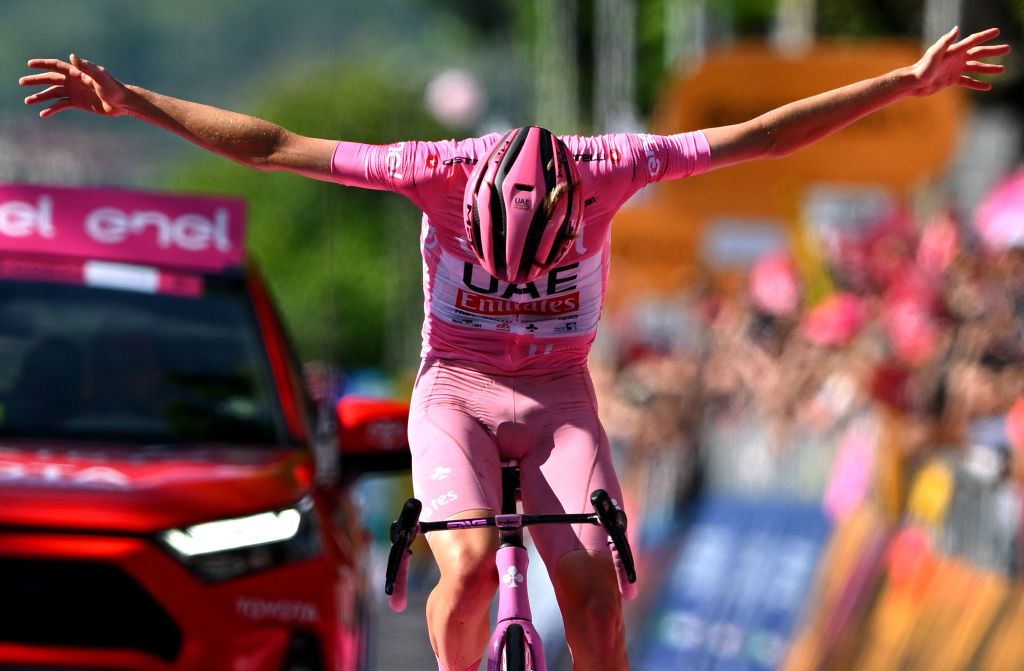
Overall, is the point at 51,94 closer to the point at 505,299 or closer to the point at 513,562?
the point at 505,299

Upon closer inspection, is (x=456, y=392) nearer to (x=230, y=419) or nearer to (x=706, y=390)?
(x=230, y=419)

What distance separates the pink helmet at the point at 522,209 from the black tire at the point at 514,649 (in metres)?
0.91

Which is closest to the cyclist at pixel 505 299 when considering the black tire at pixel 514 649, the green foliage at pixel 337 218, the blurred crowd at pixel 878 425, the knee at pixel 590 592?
the knee at pixel 590 592

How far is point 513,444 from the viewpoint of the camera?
573 centimetres

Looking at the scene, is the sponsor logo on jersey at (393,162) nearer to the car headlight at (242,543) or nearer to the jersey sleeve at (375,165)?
the jersey sleeve at (375,165)

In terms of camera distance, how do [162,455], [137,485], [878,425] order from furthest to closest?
[878,425]
[162,455]
[137,485]

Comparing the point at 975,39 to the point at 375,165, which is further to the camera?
the point at 975,39

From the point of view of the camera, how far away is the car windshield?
22.9 ft

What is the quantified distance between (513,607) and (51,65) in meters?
1.97

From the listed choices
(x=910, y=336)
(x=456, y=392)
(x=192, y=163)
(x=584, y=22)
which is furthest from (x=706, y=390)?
(x=192, y=163)

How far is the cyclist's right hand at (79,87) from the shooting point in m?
5.59

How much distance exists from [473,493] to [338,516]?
1644 millimetres

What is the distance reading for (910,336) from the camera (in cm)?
1111

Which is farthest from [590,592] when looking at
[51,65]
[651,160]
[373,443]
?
[51,65]
